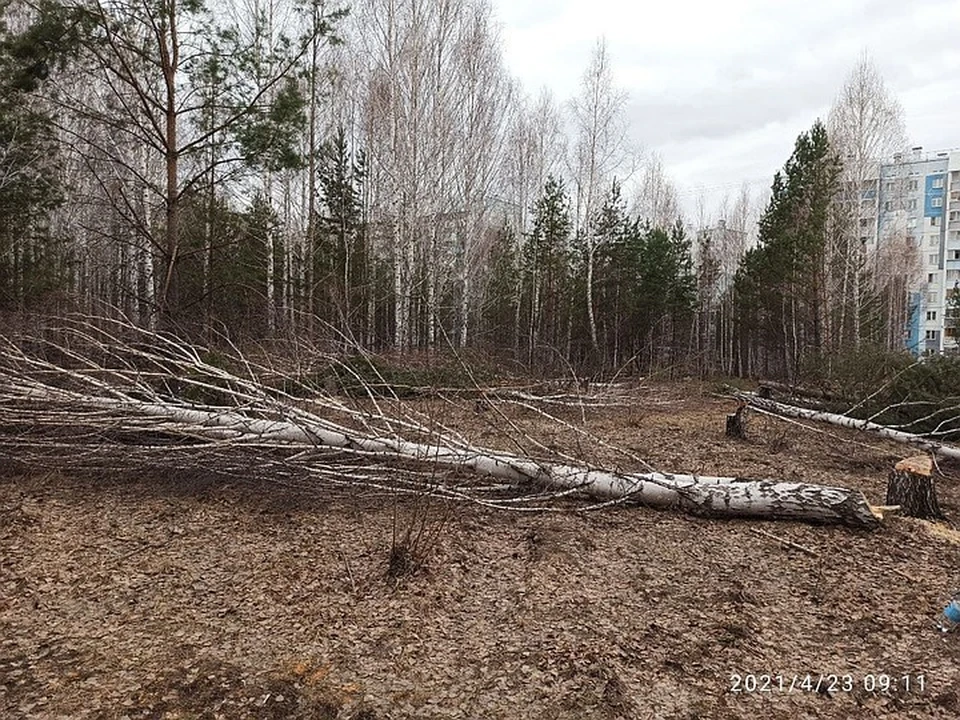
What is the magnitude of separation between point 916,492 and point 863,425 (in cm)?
319

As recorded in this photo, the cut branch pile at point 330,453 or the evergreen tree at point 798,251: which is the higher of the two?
the evergreen tree at point 798,251

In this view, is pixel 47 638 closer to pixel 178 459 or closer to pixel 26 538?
pixel 26 538

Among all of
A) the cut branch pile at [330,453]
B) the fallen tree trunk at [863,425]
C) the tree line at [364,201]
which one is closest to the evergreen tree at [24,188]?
the tree line at [364,201]

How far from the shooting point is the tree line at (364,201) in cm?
836

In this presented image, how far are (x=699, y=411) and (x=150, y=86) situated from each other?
31.4 ft

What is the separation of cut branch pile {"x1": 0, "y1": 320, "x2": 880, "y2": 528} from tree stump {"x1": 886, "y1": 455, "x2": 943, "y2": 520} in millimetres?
582

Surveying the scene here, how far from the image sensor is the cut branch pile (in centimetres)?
411

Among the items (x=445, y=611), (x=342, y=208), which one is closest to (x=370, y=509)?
(x=445, y=611)

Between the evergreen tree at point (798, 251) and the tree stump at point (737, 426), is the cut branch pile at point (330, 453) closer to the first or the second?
the tree stump at point (737, 426)

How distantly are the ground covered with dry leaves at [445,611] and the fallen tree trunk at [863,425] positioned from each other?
6.89 feet

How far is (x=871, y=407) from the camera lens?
325 inches

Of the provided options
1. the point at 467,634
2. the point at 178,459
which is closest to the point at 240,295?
the point at 178,459

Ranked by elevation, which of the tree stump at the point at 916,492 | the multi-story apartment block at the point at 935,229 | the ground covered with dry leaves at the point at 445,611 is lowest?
the ground covered with dry leaves at the point at 445,611

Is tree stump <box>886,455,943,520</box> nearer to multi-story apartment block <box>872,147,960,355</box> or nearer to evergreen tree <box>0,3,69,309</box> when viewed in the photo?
evergreen tree <box>0,3,69,309</box>
